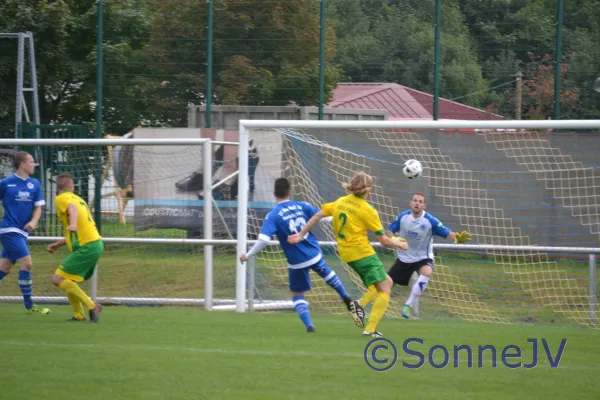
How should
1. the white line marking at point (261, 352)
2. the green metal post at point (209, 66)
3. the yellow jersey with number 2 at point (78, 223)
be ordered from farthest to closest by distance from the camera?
the green metal post at point (209, 66) → the yellow jersey with number 2 at point (78, 223) → the white line marking at point (261, 352)

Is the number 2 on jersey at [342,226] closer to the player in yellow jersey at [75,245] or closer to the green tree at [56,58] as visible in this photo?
the player in yellow jersey at [75,245]

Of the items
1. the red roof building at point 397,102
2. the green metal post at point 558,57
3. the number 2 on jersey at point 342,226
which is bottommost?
the number 2 on jersey at point 342,226

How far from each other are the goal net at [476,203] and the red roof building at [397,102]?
1.07 m

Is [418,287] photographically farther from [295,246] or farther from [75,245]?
[75,245]

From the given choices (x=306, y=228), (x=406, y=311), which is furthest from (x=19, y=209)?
(x=406, y=311)

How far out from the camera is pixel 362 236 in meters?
8.92

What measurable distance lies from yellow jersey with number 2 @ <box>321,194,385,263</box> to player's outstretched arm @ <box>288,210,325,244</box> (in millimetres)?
171

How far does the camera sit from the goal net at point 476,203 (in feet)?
39.6

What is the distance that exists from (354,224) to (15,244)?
4423 millimetres

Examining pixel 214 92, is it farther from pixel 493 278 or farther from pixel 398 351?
pixel 398 351

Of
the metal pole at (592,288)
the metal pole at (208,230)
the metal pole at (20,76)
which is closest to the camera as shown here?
the metal pole at (592,288)

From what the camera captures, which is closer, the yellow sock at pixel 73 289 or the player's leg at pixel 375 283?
the player's leg at pixel 375 283

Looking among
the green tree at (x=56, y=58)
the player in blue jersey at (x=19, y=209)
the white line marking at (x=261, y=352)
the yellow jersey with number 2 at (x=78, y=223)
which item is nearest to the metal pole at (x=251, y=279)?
the yellow jersey with number 2 at (x=78, y=223)

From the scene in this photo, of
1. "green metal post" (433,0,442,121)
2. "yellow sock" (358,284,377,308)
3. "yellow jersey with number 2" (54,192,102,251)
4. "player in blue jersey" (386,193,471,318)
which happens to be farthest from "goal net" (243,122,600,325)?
"yellow jersey with number 2" (54,192,102,251)
